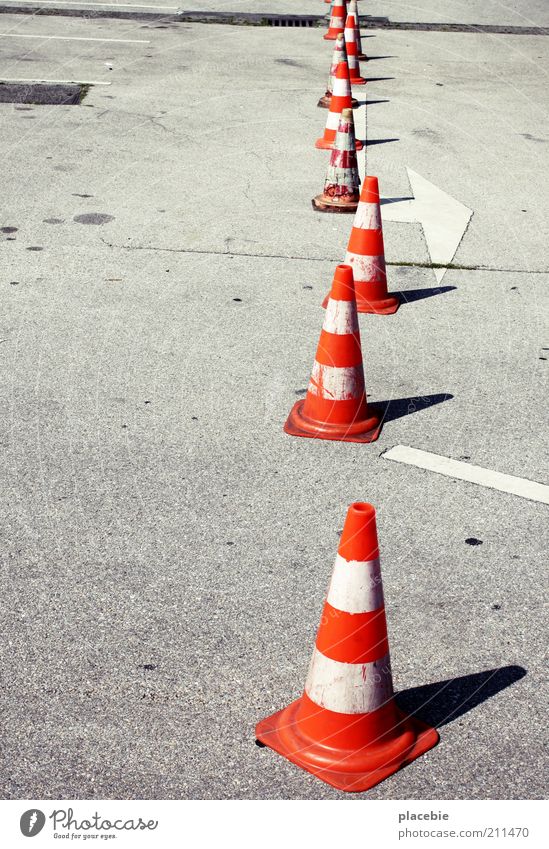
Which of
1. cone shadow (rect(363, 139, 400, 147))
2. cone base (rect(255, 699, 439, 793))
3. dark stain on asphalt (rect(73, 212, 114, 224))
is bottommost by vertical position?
dark stain on asphalt (rect(73, 212, 114, 224))

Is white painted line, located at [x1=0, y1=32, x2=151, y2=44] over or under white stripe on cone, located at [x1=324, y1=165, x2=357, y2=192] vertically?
over

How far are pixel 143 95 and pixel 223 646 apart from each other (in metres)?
10.4

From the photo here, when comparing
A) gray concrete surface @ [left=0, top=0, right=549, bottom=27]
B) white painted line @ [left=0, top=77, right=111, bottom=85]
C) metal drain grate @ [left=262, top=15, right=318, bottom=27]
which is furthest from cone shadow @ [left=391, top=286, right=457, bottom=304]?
gray concrete surface @ [left=0, top=0, right=549, bottom=27]

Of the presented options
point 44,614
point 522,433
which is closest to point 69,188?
point 522,433

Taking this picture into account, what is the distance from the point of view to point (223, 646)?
11.9 ft

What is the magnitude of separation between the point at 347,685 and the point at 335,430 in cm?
218

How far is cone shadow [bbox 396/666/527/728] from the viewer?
11.0 feet

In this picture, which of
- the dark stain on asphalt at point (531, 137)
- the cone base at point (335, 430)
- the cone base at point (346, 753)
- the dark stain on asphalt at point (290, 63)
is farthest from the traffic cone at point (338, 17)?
the cone base at point (346, 753)

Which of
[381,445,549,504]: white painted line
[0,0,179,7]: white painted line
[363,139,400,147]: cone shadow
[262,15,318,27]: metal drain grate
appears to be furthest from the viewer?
[0,0,179,7]: white painted line

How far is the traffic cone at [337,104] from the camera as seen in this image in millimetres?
10422

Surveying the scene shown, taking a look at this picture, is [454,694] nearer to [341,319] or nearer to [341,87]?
[341,319]

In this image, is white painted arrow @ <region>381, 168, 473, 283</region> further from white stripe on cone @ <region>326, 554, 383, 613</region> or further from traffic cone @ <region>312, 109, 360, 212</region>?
white stripe on cone @ <region>326, 554, 383, 613</region>

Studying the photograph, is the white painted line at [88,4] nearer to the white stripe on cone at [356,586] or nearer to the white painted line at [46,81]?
the white painted line at [46,81]

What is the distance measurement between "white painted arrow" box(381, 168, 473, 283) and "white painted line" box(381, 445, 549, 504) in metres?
2.95
